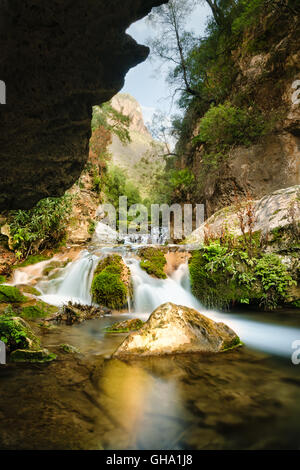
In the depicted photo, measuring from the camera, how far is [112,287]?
19.8 ft

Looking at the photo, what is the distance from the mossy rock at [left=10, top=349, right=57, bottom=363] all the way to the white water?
8.97 ft

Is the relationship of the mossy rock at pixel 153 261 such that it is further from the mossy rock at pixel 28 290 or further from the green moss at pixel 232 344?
the green moss at pixel 232 344

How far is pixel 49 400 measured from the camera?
196 cm

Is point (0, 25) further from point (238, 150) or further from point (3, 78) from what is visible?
point (238, 150)

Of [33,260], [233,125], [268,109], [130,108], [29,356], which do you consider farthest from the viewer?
[130,108]

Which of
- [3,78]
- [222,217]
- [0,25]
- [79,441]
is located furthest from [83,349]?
[222,217]

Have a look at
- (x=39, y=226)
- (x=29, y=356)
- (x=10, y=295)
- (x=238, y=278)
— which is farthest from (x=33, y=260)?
(x=238, y=278)

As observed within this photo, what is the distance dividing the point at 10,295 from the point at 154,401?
4.69 meters

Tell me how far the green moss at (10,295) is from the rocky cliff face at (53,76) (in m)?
3.20

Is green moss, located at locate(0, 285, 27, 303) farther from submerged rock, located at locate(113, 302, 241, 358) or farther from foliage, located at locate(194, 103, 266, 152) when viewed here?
foliage, located at locate(194, 103, 266, 152)

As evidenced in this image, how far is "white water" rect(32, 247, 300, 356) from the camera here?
516cm

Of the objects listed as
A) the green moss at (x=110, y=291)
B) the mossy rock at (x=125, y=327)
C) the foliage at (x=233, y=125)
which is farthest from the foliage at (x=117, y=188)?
the mossy rock at (x=125, y=327)

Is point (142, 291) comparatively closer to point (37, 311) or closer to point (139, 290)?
point (139, 290)

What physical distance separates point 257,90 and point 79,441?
523 inches
